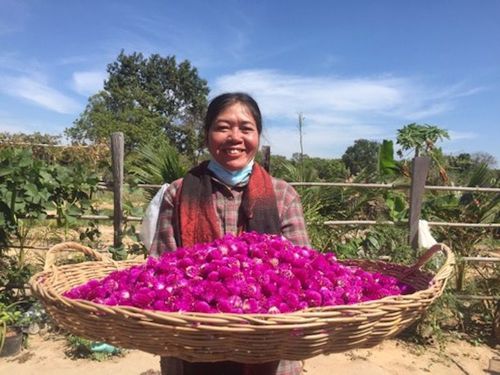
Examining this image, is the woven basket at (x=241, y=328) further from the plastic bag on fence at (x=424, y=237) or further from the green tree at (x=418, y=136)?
the green tree at (x=418, y=136)

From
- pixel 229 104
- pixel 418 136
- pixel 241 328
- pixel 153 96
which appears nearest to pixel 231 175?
pixel 229 104

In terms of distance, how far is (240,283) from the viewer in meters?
1.01

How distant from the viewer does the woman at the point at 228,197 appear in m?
1.48

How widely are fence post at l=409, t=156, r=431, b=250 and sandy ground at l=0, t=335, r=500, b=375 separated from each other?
85cm

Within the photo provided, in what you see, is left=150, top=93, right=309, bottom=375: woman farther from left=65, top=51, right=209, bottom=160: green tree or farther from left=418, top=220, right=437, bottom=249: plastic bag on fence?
left=65, top=51, right=209, bottom=160: green tree

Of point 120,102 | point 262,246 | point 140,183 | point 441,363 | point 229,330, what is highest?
point 120,102

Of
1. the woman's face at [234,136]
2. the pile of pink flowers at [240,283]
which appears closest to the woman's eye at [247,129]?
the woman's face at [234,136]

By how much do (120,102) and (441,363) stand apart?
33456 mm

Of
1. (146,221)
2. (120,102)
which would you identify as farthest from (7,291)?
(120,102)

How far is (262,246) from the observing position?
1.21 meters

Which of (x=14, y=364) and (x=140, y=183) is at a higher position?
(x=140, y=183)

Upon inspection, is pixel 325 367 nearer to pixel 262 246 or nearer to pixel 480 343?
pixel 480 343

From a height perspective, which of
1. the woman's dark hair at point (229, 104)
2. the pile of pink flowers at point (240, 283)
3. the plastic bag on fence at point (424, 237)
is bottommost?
the plastic bag on fence at point (424, 237)

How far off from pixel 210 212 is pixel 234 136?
0.86ft
